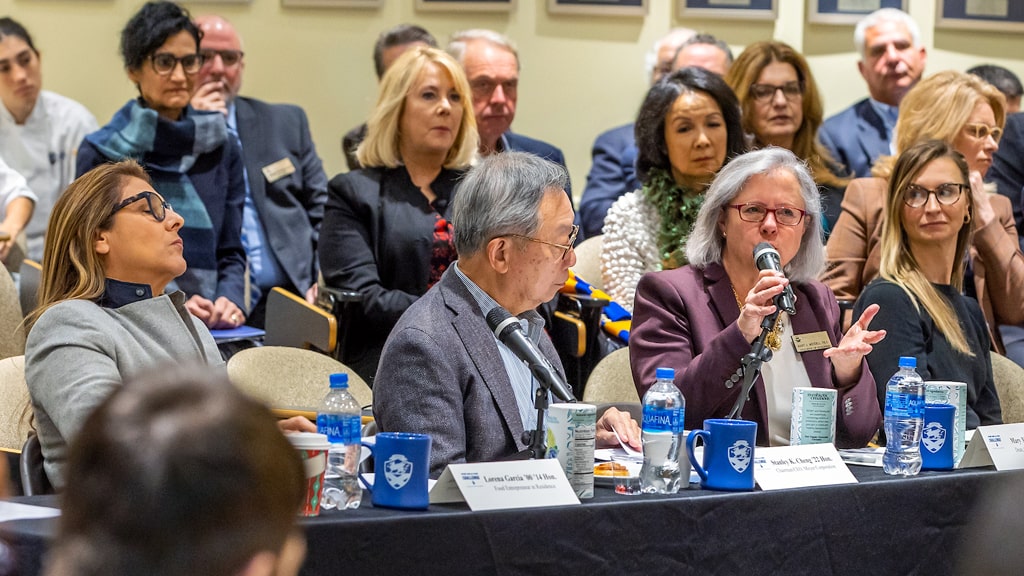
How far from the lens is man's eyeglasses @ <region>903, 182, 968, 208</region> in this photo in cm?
341

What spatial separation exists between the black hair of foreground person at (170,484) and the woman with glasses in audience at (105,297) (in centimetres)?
146

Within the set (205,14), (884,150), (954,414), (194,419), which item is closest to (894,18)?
(884,150)

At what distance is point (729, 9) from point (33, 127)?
3.38 metres

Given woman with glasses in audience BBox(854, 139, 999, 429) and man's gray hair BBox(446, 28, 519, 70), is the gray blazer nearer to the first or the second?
woman with glasses in audience BBox(854, 139, 999, 429)

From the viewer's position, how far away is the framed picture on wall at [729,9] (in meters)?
6.07

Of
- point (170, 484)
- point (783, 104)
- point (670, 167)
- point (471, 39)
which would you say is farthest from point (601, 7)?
point (170, 484)

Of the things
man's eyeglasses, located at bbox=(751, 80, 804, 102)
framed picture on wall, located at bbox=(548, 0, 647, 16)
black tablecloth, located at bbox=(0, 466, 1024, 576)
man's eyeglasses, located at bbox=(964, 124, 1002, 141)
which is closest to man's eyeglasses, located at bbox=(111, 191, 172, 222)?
black tablecloth, located at bbox=(0, 466, 1024, 576)

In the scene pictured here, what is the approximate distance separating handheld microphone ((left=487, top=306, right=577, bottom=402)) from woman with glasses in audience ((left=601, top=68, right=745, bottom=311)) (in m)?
2.05

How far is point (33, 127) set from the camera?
17.0 feet

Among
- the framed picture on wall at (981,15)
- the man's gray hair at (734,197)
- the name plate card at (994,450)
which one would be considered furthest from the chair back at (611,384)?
the framed picture on wall at (981,15)

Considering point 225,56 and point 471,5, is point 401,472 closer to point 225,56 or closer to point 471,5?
point 225,56

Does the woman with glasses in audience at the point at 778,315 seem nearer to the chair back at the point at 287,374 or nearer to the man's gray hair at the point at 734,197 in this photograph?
the man's gray hair at the point at 734,197

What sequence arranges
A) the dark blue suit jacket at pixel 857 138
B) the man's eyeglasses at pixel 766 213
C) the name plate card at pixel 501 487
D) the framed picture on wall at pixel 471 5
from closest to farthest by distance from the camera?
the name plate card at pixel 501 487, the man's eyeglasses at pixel 766 213, the dark blue suit jacket at pixel 857 138, the framed picture on wall at pixel 471 5

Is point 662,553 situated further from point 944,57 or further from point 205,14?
point 944,57
